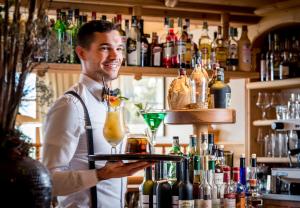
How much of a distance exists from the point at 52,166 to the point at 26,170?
1221mm

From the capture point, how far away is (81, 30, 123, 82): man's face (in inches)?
116

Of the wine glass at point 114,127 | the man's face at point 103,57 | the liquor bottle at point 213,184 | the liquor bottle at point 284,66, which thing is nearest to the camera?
the wine glass at point 114,127

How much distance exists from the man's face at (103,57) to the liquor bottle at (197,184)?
54 cm

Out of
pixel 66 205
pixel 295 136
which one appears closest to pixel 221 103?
pixel 66 205

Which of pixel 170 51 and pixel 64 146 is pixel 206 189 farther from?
pixel 170 51

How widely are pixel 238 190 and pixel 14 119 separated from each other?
1.72 metres

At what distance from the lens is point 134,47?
14.6 feet

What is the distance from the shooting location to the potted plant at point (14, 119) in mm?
1400

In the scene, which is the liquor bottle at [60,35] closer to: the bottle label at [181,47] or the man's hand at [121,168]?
the bottle label at [181,47]

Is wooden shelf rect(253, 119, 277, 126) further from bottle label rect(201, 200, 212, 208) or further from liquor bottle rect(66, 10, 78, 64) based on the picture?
bottle label rect(201, 200, 212, 208)

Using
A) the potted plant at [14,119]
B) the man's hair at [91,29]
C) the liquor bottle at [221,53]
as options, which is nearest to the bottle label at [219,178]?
the man's hair at [91,29]

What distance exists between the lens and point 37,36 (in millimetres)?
1527

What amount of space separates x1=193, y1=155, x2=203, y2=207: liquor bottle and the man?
345 millimetres

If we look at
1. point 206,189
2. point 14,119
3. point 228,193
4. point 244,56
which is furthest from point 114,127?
point 244,56
